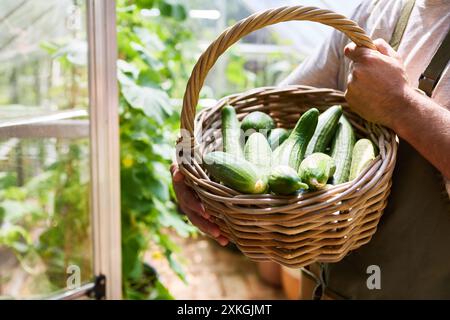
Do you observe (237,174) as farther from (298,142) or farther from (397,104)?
(397,104)

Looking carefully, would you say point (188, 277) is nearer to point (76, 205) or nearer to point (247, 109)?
point (76, 205)

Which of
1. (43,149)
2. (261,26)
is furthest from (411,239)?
(43,149)

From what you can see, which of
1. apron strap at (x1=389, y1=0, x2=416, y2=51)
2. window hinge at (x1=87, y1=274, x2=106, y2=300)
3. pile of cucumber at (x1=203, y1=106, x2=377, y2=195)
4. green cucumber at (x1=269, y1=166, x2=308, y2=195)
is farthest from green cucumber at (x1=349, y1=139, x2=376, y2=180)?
window hinge at (x1=87, y1=274, x2=106, y2=300)

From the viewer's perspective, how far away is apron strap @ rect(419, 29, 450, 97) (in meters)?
0.75

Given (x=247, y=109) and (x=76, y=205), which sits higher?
(x=247, y=109)

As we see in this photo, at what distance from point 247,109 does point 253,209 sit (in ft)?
1.11

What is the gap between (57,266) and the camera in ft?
4.47

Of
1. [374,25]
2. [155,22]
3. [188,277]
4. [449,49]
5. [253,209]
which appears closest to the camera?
[253,209]

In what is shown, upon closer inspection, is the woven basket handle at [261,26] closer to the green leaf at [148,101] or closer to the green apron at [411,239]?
the green apron at [411,239]

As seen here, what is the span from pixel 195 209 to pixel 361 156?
0.94 feet

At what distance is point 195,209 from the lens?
77 cm

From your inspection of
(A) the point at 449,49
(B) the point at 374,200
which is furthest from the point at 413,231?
(A) the point at 449,49

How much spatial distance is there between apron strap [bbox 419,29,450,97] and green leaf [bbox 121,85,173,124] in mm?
800

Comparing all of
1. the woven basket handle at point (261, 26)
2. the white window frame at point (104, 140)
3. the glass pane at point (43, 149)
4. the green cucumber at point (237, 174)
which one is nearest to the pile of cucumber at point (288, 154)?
the green cucumber at point (237, 174)
